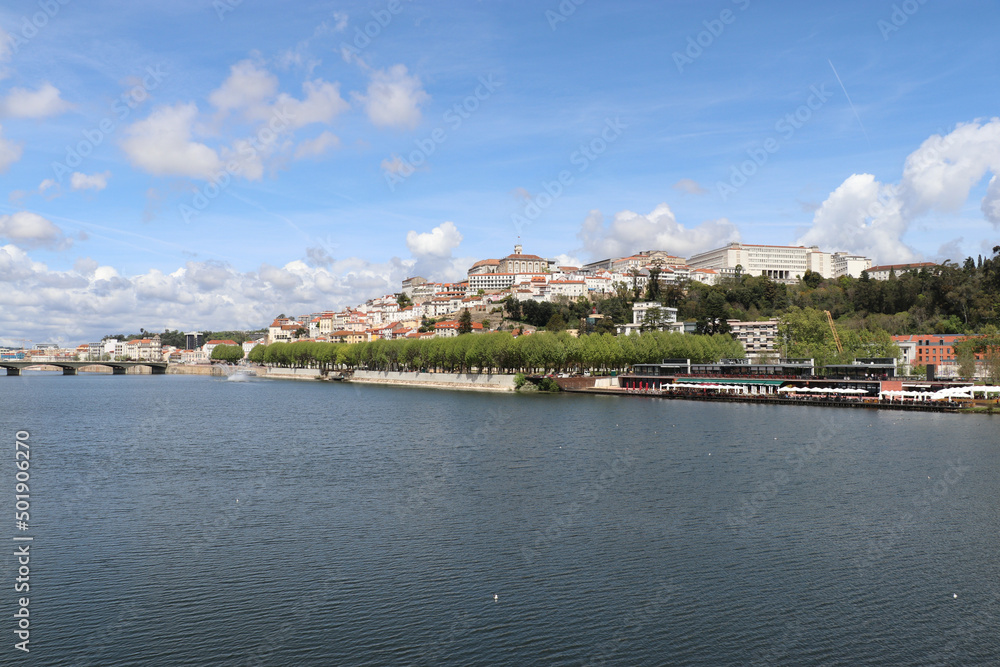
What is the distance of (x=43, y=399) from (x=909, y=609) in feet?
239

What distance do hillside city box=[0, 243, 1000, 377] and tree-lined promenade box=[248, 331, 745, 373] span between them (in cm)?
656

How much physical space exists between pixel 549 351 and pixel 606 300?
57.4 metres

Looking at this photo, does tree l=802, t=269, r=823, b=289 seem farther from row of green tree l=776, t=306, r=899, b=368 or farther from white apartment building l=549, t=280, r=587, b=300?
row of green tree l=776, t=306, r=899, b=368

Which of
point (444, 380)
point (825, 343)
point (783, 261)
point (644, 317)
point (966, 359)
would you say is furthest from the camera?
point (783, 261)

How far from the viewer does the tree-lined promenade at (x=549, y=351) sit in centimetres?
7962

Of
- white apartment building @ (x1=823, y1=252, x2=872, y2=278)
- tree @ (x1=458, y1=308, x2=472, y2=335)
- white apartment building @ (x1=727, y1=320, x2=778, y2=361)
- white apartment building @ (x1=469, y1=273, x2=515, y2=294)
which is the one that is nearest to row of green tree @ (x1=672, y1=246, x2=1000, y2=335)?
Result: white apartment building @ (x1=727, y1=320, x2=778, y2=361)

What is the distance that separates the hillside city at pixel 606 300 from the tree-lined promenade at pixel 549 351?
21.5 ft

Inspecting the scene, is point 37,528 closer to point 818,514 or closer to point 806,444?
point 818,514

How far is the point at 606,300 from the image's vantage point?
133m

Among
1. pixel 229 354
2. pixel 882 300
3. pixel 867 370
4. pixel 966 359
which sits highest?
pixel 882 300

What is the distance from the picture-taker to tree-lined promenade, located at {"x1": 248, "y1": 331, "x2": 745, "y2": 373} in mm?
79625

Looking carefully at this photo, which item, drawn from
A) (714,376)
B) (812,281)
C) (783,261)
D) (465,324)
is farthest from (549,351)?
(783,261)

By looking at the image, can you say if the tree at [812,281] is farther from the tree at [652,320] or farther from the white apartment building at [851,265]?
the tree at [652,320]

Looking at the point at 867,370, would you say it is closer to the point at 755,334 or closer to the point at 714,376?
the point at 714,376
